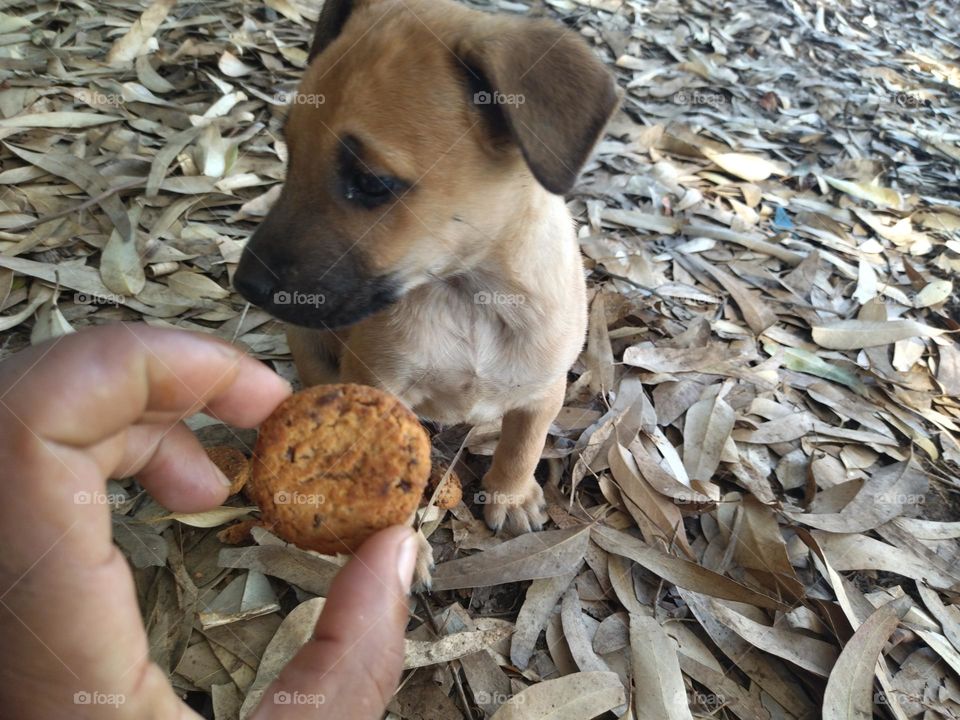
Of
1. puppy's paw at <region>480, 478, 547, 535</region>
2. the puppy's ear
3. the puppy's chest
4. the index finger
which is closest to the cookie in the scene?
the index finger

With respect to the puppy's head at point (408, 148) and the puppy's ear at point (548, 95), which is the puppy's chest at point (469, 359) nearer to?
the puppy's head at point (408, 148)

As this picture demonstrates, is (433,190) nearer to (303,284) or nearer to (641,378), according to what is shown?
(303,284)

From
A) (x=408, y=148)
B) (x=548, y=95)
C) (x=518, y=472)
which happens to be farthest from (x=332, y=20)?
(x=518, y=472)

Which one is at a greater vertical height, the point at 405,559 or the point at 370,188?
the point at 370,188

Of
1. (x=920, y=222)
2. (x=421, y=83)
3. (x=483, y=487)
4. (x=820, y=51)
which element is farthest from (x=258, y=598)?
(x=820, y=51)

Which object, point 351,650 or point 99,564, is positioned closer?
→ point 99,564

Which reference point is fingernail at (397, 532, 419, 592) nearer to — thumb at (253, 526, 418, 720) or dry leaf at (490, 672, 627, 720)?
thumb at (253, 526, 418, 720)
